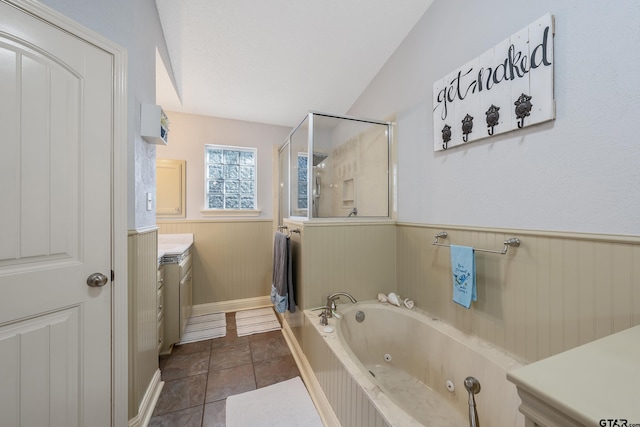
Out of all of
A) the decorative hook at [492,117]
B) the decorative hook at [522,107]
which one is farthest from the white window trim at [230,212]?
the decorative hook at [522,107]

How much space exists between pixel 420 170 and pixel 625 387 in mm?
1586

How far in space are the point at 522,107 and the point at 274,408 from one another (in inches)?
87.7

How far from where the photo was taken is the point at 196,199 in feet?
9.40

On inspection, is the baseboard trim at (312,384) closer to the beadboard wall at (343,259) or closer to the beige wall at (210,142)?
the beadboard wall at (343,259)

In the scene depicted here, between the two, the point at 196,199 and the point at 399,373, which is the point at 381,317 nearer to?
the point at 399,373

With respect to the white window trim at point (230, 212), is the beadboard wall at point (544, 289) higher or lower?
lower

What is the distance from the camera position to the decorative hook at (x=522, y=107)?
1171 millimetres

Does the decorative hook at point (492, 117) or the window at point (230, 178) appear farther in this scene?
the window at point (230, 178)

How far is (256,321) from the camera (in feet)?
8.79

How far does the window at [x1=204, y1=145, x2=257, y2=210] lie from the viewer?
9.70 ft

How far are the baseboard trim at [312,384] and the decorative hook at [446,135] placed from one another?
181 cm

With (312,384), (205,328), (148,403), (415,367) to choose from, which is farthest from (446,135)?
(205,328)

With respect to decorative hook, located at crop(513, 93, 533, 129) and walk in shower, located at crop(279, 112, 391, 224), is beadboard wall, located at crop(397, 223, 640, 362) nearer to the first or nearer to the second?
Result: decorative hook, located at crop(513, 93, 533, 129)

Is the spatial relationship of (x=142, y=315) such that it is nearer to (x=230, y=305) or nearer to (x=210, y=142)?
(x=230, y=305)
